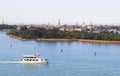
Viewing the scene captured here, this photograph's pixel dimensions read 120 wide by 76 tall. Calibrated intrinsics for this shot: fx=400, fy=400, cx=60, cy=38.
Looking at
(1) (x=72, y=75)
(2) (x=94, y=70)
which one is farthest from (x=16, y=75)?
(2) (x=94, y=70)

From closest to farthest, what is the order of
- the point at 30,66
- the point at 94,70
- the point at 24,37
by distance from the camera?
1. the point at 94,70
2. the point at 30,66
3. the point at 24,37

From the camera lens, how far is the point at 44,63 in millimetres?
16375

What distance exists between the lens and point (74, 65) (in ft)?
52.0

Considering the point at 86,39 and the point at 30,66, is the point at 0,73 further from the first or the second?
the point at 86,39

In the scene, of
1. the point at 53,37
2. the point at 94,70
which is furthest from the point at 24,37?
the point at 94,70

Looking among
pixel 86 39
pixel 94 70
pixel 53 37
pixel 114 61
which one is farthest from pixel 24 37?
pixel 94 70

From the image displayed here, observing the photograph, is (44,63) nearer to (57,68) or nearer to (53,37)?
(57,68)

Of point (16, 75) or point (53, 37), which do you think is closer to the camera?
point (16, 75)

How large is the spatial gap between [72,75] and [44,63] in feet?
10.2

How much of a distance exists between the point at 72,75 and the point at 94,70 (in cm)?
138

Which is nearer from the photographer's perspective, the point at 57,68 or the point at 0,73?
the point at 0,73

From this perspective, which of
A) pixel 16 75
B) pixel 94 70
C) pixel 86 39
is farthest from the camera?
pixel 86 39

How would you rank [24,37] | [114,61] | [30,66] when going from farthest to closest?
[24,37] → [114,61] → [30,66]

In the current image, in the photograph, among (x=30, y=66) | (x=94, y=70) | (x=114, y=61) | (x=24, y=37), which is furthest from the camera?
(x=24, y=37)
